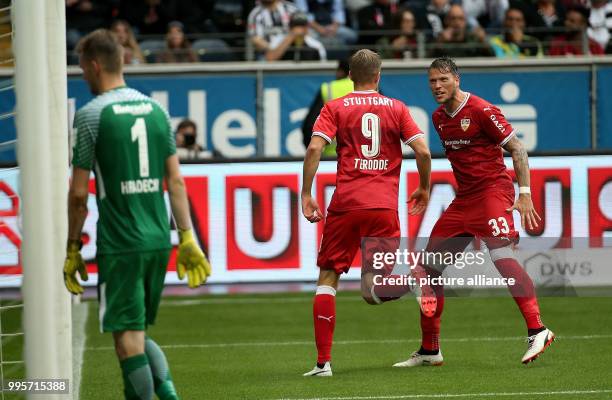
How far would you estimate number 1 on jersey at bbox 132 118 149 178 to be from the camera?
6.19 meters

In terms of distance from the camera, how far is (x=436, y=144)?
17453 millimetres

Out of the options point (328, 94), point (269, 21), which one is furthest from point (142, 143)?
point (269, 21)

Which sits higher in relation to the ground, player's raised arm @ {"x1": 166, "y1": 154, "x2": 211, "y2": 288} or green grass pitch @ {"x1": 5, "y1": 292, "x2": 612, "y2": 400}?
player's raised arm @ {"x1": 166, "y1": 154, "x2": 211, "y2": 288}

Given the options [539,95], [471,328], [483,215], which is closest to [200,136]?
[539,95]

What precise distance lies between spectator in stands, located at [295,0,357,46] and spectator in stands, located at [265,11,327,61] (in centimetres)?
64

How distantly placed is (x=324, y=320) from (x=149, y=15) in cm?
1111

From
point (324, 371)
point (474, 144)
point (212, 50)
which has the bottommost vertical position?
point (324, 371)

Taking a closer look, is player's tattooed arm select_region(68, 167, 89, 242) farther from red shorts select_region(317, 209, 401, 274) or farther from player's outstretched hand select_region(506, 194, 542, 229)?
player's outstretched hand select_region(506, 194, 542, 229)

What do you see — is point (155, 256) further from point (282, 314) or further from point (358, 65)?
point (282, 314)

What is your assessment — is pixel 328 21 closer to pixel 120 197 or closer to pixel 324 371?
pixel 324 371

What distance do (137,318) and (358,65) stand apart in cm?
315

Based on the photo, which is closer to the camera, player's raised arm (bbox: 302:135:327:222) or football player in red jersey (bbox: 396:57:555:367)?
player's raised arm (bbox: 302:135:327:222)

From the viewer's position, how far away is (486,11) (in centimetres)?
1959

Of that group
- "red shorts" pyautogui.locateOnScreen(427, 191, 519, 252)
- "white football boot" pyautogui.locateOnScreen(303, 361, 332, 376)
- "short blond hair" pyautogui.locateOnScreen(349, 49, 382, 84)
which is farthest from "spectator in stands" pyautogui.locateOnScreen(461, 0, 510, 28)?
"white football boot" pyautogui.locateOnScreen(303, 361, 332, 376)
